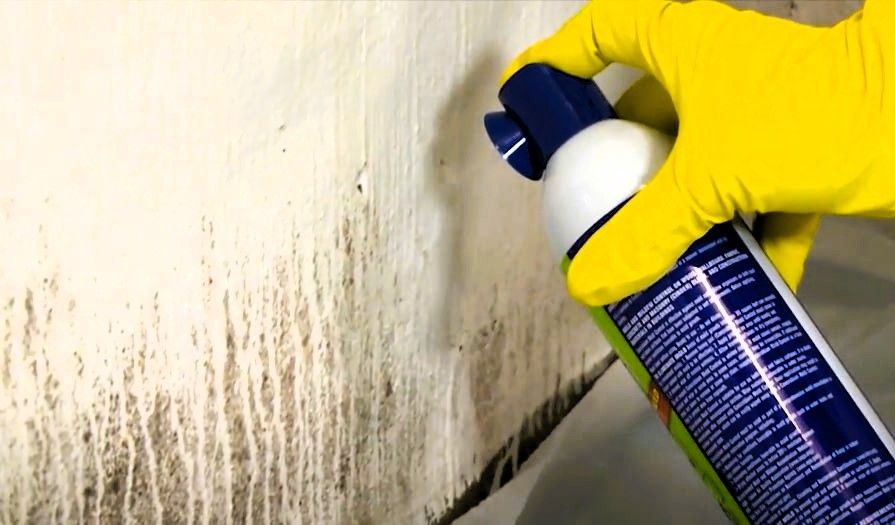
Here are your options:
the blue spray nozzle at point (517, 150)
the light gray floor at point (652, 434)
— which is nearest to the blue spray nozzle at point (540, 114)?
the blue spray nozzle at point (517, 150)

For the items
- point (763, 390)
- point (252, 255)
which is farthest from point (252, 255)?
point (763, 390)

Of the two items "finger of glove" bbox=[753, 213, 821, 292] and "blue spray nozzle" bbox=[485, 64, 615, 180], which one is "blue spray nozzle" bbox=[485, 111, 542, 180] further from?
"finger of glove" bbox=[753, 213, 821, 292]

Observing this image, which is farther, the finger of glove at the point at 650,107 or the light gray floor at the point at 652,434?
the light gray floor at the point at 652,434

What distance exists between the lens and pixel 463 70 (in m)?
0.52

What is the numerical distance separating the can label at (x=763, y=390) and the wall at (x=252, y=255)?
18 centimetres

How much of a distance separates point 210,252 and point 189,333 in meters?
0.04

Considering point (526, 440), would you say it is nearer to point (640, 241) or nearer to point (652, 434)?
point (652, 434)

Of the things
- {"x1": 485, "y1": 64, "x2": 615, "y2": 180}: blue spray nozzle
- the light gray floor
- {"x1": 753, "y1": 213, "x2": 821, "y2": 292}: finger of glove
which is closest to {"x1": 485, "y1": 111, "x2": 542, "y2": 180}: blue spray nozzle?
{"x1": 485, "y1": 64, "x2": 615, "y2": 180}: blue spray nozzle

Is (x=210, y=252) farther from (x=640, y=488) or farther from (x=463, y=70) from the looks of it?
(x=640, y=488)

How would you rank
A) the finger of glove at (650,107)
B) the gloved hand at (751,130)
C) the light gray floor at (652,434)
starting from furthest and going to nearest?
the light gray floor at (652,434) < the finger of glove at (650,107) < the gloved hand at (751,130)

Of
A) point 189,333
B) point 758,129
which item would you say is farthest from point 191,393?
point 758,129

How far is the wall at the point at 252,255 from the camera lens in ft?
1.18

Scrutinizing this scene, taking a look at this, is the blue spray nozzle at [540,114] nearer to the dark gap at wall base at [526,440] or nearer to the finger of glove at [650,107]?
the finger of glove at [650,107]

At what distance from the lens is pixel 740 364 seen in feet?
1.22
